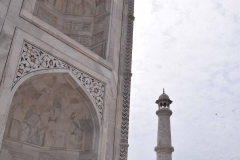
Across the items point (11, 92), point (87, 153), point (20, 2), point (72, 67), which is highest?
point (20, 2)

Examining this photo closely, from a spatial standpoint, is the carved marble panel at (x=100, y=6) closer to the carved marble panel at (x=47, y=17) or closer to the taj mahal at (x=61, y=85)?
the taj mahal at (x=61, y=85)

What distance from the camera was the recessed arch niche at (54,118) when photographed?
6535mm

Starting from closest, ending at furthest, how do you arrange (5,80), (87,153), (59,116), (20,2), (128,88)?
A: (5,80), (20,2), (87,153), (59,116), (128,88)

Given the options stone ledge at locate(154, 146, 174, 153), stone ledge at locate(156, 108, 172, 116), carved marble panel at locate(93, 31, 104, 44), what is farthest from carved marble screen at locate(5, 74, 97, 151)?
stone ledge at locate(156, 108, 172, 116)

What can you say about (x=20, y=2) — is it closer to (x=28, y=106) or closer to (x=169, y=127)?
(x=28, y=106)

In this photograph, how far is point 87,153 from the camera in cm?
675

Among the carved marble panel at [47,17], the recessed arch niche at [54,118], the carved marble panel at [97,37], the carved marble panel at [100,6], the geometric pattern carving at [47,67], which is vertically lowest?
the recessed arch niche at [54,118]

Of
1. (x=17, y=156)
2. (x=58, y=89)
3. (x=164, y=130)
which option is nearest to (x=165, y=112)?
(x=164, y=130)

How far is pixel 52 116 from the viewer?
7.19 m

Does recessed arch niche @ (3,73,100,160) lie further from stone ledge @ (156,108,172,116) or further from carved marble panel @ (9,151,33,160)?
stone ledge @ (156,108,172,116)

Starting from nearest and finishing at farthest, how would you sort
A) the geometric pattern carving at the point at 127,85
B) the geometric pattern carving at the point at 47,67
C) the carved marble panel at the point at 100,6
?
the geometric pattern carving at the point at 47,67 < the geometric pattern carving at the point at 127,85 < the carved marble panel at the point at 100,6

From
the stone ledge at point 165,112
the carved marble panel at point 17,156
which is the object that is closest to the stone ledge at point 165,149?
the stone ledge at point 165,112

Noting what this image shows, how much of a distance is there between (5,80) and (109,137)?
2.82 meters

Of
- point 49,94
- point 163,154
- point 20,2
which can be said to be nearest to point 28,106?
point 49,94
